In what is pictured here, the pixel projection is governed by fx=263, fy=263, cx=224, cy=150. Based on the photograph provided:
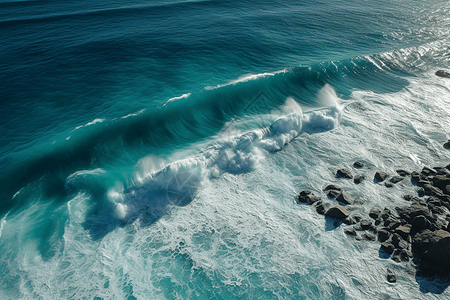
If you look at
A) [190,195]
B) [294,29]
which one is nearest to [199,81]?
[190,195]

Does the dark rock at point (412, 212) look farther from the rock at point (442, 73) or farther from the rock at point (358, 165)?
the rock at point (442, 73)

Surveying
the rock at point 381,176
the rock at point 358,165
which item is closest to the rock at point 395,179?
the rock at point 381,176

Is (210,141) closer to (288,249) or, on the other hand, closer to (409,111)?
(288,249)

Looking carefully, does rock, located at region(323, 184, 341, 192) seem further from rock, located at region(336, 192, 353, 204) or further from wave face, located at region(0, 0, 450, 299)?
rock, located at region(336, 192, 353, 204)

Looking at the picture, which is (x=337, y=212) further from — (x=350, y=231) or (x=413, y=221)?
(x=413, y=221)

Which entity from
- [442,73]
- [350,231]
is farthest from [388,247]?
[442,73]
